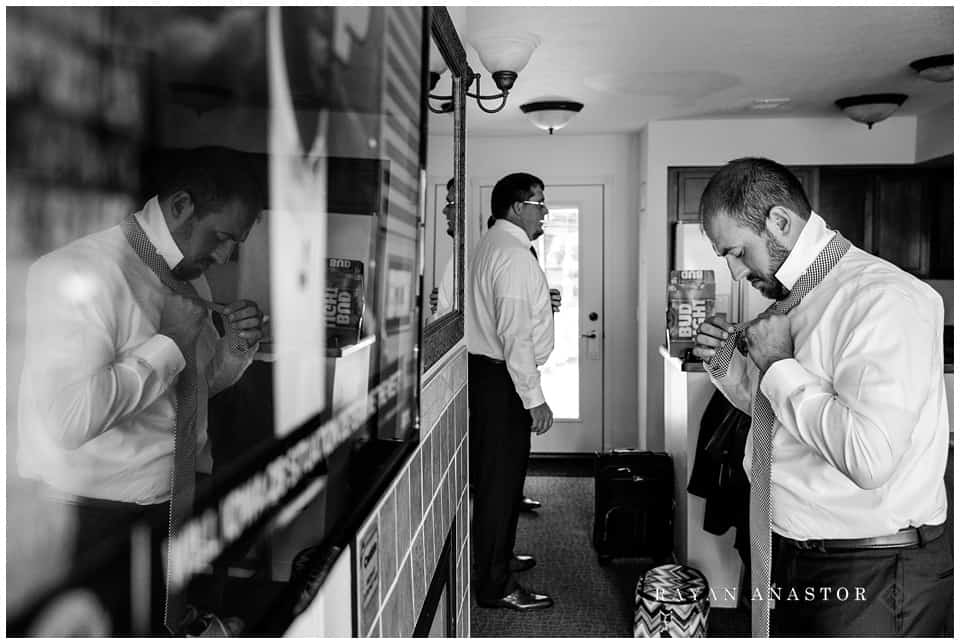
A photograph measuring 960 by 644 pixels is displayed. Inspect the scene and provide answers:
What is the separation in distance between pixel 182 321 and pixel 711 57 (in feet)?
→ 12.9

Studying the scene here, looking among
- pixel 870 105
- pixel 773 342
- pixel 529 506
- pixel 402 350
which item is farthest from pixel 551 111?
pixel 402 350

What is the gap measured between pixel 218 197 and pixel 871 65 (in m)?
4.38

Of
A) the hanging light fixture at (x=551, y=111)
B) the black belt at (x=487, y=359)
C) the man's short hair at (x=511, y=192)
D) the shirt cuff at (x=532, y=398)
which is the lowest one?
the shirt cuff at (x=532, y=398)

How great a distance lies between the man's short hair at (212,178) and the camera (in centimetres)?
45

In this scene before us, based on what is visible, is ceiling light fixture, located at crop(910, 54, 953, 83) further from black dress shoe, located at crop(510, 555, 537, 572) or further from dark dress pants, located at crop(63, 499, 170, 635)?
dark dress pants, located at crop(63, 499, 170, 635)

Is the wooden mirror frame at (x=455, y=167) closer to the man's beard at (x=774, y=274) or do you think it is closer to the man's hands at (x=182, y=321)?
the man's beard at (x=774, y=274)

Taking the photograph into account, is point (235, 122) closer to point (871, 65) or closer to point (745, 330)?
point (745, 330)

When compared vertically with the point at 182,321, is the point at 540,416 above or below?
below

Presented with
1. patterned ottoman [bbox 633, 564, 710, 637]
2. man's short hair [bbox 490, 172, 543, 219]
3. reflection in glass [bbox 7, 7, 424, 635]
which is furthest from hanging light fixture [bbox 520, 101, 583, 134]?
reflection in glass [bbox 7, 7, 424, 635]

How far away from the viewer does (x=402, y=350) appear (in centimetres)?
122

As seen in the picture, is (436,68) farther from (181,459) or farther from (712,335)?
(181,459)

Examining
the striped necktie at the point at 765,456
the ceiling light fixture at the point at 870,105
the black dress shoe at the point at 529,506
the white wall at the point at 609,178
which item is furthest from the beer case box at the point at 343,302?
the white wall at the point at 609,178

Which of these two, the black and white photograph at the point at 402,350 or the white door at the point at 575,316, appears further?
the white door at the point at 575,316

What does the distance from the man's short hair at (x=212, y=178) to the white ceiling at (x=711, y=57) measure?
→ 1496 millimetres
